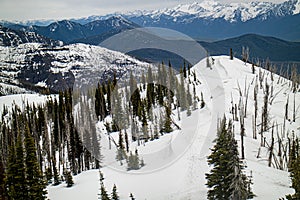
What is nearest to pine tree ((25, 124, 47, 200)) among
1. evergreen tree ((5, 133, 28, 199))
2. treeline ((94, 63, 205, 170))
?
evergreen tree ((5, 133, 28, 199))

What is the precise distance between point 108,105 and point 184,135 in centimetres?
4753

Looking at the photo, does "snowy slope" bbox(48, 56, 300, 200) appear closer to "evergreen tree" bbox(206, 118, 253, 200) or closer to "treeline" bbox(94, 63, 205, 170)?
"evergreen tree" bbox(206, 118, 253, 200)

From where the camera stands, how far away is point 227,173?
20203mm

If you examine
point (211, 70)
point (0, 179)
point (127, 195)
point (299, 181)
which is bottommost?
point (127, 195)

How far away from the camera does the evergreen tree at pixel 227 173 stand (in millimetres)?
19291

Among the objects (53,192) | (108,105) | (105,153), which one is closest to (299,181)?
(53,192)

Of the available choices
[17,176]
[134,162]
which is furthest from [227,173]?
[134,162]

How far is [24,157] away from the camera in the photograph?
22344 millimetres

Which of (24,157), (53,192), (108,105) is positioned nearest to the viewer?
(24,157)

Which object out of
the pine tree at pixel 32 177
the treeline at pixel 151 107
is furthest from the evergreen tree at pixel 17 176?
the treeline at pixel 151 107

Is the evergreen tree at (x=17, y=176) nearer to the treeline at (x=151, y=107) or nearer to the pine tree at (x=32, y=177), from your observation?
the pine tree at (x=32, y=177)

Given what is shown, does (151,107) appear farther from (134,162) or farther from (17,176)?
(17,176)

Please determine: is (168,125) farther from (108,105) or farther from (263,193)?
(108,105)

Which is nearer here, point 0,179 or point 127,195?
point 0,179
